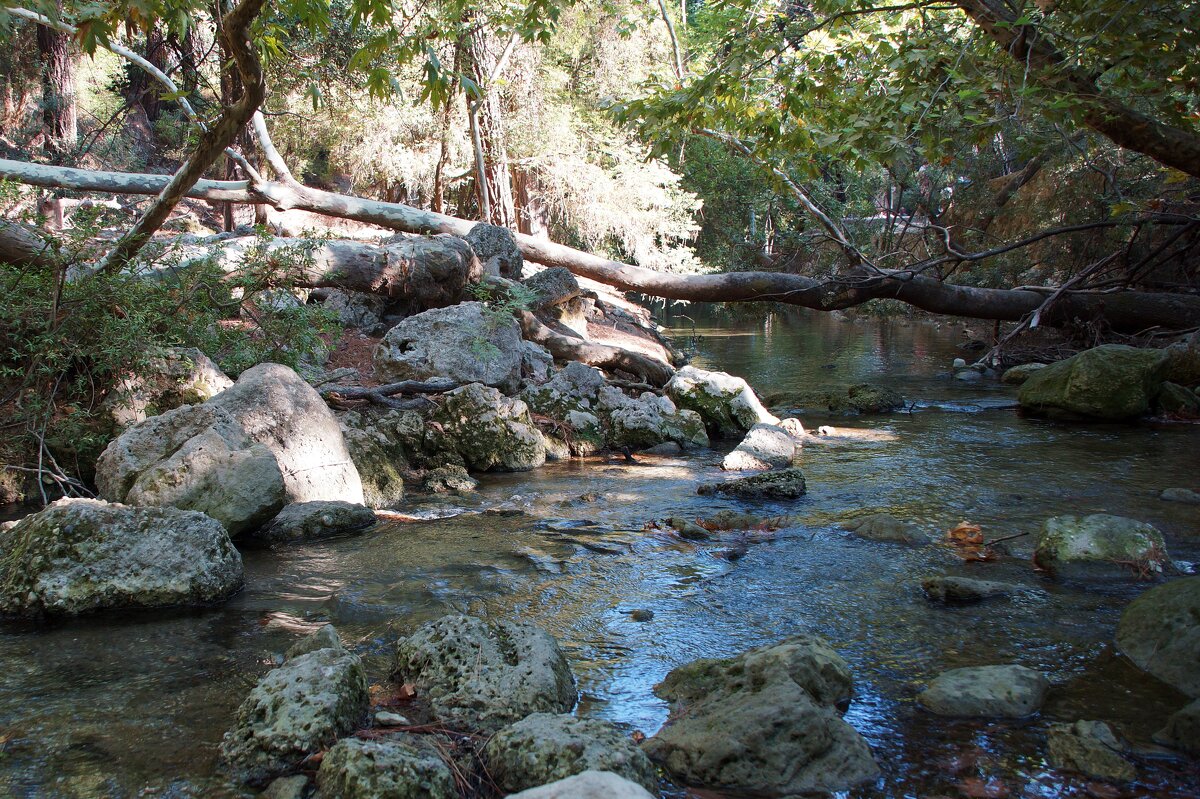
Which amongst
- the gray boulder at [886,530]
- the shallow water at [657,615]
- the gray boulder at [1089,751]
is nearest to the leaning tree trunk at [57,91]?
the shallow water at [657,615]

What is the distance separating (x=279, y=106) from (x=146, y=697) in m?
16.2

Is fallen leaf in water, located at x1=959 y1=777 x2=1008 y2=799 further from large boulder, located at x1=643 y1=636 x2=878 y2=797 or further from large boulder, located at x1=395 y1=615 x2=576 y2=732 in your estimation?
large boulder, located at x1=395 y1=615 x2=576 y2=732

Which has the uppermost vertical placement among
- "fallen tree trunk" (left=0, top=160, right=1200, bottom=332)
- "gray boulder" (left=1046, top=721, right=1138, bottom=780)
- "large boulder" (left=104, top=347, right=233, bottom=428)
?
"fallen tree trunk" (left=0, top=160, right=1200, bottom=332)

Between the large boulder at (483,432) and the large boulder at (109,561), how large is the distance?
11.4 feet

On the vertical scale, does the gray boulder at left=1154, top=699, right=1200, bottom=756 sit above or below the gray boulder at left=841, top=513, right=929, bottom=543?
below

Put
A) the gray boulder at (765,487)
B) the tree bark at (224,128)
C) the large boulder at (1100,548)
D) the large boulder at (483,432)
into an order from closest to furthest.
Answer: the large boulder at (1100,548) → the tree bark at (224,128) → the gray boulder at (765,487) → the large boulder at (483,432)

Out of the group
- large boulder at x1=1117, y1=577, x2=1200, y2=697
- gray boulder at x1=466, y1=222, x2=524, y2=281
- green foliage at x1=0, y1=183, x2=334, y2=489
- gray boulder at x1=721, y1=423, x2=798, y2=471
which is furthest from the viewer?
gray boulder at x1=466, y1=222, x2=524, y2=281

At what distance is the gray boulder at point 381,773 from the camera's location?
8.20ft

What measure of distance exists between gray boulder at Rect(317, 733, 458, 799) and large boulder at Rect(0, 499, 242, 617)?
2.10m

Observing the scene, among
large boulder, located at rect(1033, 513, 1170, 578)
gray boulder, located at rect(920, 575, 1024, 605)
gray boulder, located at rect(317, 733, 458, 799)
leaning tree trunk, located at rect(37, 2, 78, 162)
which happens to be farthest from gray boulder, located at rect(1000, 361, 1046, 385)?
leaning tree trunk, located at rect(37, 2, 78, 162)

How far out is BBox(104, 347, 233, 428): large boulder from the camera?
653 centimetres

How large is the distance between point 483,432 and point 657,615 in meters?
3.96

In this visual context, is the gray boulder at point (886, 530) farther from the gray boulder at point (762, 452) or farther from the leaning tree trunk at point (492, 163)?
the leaning tree trunk at point (492, 163)

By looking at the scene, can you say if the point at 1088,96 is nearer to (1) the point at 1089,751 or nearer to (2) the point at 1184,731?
(2) the point at 1184,731
